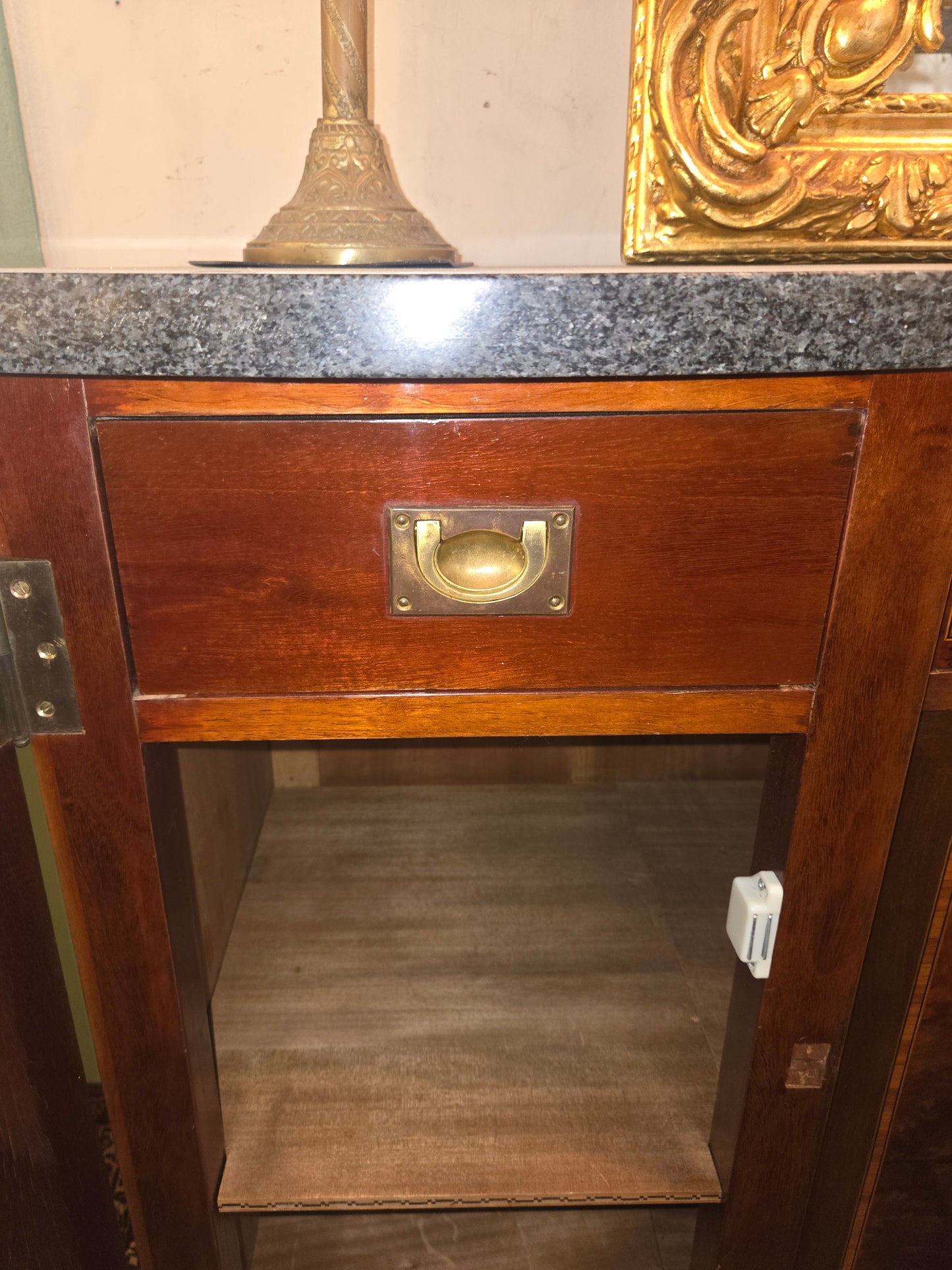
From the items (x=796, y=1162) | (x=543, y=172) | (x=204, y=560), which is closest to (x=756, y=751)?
(x=796, y=1162)

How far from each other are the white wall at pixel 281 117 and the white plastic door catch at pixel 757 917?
601 millimetres

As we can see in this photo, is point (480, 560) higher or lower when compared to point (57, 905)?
higher

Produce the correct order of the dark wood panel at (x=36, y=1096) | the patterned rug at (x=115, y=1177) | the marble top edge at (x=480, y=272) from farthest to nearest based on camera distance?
1. the patterned rug at (x=115, y=1177)
2. the dark wood panel at (x=36, y=1096)
3. the marble top edge at (x=480, y=272)

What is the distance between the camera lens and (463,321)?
0.33 m

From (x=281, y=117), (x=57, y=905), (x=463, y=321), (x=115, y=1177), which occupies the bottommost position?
(x=115, y=1177)

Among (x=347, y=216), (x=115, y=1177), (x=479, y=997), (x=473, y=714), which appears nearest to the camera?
(x=473, y=714)

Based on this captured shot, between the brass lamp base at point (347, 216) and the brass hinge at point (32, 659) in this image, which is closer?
the brass hinge at point (32, 659)

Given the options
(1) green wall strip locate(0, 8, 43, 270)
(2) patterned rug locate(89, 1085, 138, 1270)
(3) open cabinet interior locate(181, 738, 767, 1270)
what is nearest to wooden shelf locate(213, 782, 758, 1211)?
(3) open cabinet interior locate(181, 738, 767, 1270)

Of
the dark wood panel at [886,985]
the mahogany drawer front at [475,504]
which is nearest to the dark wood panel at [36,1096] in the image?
the mahogany drawer front at [475,504]

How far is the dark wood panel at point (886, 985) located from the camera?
46 cm

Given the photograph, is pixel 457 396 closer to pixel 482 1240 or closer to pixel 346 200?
pixel 346 200

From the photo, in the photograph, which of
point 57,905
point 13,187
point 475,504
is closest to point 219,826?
point 57,905

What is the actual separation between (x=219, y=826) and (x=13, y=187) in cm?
62

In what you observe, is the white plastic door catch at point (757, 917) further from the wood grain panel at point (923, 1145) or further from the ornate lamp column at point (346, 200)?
the ornate lamp column at point (346, 200)
